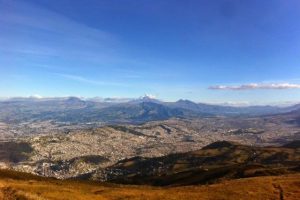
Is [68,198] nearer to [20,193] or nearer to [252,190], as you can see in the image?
[20,193]

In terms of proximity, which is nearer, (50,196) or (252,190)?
(50,196)

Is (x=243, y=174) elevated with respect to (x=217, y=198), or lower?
lower

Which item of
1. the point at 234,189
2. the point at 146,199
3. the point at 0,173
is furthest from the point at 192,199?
the point at 0,173

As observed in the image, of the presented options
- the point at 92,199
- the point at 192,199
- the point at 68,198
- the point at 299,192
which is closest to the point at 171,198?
the point at 192,199

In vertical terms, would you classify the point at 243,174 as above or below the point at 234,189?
below

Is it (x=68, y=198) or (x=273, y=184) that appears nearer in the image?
(x=68, y=198)

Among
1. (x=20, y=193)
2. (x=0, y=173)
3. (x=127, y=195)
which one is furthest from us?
(x=0, y=173)

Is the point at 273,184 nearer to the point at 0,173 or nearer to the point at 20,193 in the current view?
the point at 20,193

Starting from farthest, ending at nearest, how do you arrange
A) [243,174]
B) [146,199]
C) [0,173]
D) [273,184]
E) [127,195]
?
1. [243,174]
2. [0,173]
3. [273,184]
4. [127,195]
5. [146,199]

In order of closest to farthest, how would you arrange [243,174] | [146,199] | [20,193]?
[20,193] < [146,199] < [243,174]
